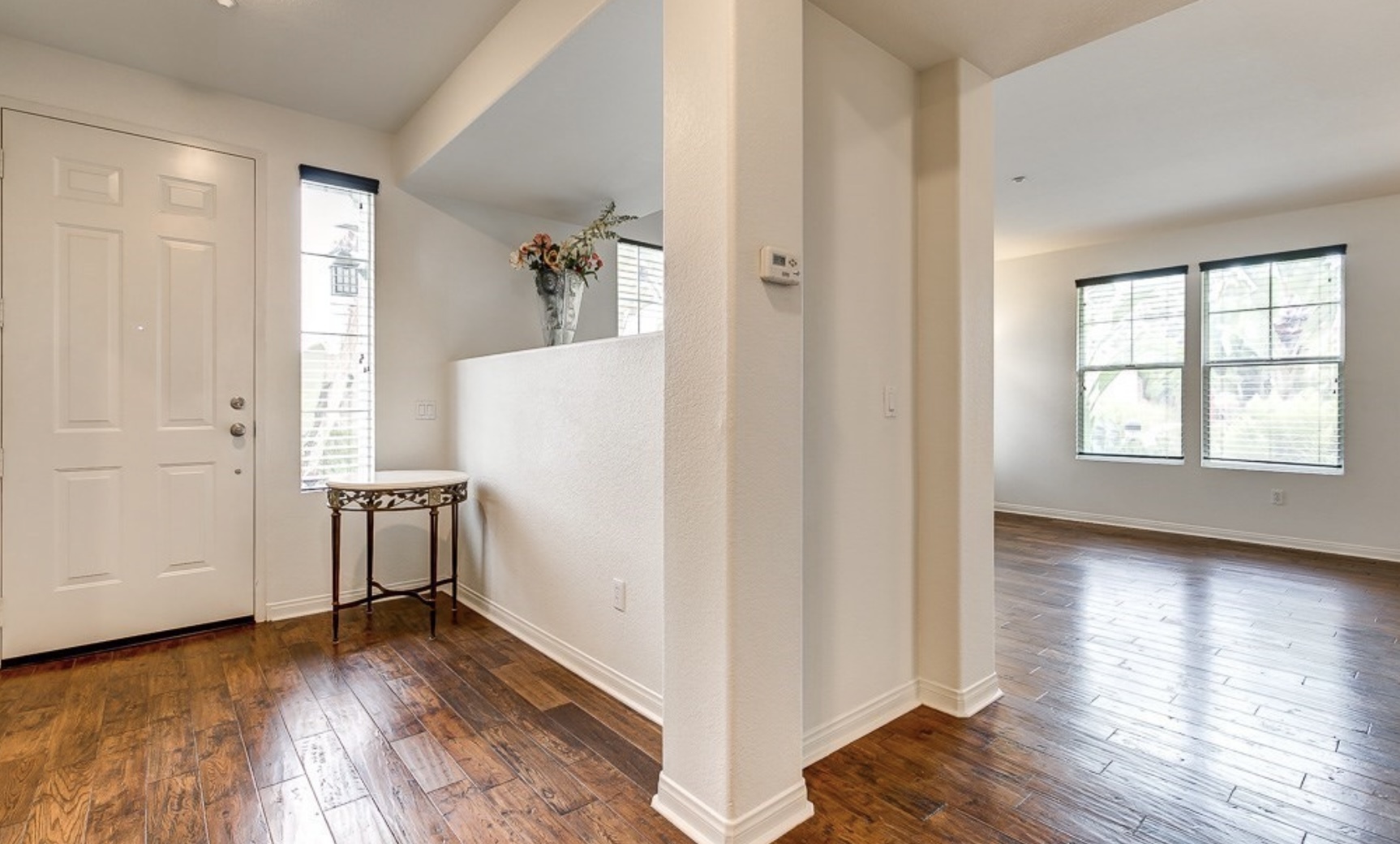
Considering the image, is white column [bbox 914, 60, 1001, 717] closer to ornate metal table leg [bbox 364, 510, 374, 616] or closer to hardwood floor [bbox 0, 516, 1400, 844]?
hardwood floor [bbox 0, 516, 1400, 844]

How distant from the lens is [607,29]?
2170 millimetres

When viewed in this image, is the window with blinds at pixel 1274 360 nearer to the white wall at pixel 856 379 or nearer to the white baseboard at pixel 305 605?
the white wall at pixel 856 379

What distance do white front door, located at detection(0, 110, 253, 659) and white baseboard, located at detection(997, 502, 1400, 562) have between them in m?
6.64

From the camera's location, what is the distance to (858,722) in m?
→ 2.11

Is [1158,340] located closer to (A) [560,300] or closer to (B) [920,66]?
(B) [920,66]

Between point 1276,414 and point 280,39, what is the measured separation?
7035 mm

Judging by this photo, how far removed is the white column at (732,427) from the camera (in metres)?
1.56

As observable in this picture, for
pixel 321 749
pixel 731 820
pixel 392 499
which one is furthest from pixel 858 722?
pixel 392 499

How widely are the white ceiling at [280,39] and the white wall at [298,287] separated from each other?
14cm

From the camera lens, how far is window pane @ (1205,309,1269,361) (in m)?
5.05

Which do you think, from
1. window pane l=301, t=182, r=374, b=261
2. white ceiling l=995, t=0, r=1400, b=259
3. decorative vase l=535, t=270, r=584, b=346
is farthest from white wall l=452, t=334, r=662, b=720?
white ceiling l=995, t=0, r=1400, b=259

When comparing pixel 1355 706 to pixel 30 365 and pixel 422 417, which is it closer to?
pixel 422 417

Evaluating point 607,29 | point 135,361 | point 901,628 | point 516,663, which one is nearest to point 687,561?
point 901,628

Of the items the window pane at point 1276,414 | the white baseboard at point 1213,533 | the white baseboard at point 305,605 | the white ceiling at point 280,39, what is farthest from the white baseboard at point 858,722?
the window pane at point 1276,414
